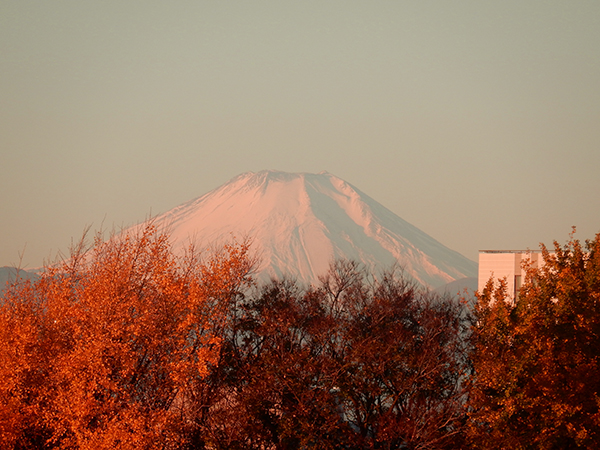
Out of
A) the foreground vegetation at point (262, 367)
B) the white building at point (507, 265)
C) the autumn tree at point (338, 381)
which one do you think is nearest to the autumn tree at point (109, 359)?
the foreground vegetation at point (262, 367)

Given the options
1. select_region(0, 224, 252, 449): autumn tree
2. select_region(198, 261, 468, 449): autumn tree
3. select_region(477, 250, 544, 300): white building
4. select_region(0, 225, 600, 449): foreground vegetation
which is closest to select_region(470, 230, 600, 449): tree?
select_region(0, 225, 600, 449): foreground vegetation

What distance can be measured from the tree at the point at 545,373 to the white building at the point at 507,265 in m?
25.9

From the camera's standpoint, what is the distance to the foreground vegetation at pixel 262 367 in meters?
24.4

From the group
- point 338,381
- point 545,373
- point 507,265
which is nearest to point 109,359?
point 338,381

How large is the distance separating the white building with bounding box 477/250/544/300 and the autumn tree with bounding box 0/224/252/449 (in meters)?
33.9

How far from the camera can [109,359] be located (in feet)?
79.6

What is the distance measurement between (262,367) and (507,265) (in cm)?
3353

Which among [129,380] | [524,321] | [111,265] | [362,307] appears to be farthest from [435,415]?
[111,265]

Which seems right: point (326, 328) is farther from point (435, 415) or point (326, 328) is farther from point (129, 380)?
point (129, 380)

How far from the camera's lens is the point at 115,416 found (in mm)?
22453

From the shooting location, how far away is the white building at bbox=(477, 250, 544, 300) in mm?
56219

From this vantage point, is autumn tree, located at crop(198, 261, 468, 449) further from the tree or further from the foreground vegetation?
the tree

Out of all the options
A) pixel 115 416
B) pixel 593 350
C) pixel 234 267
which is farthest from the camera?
pixel 234 267

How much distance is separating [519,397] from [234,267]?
1285 cm
